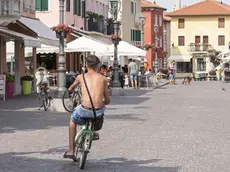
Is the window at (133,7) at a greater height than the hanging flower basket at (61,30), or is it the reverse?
the window at (133,7)

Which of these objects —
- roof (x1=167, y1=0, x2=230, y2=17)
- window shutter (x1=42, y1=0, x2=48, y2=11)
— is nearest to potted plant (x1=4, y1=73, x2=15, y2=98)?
window shutter (x1=42, y1=0, x2=48, y2=11)

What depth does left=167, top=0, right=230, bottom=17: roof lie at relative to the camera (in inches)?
4242

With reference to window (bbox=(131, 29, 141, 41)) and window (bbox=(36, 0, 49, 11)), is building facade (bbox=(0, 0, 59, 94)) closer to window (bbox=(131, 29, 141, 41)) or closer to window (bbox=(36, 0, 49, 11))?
window (bbox=(36, 0, 49, 11))

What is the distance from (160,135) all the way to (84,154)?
5176 millimetres

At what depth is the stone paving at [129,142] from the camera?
1115 centimetres

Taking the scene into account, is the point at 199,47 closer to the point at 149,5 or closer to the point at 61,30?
the point at 149,5

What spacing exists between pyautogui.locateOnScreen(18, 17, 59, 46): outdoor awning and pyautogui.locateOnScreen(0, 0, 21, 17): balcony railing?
3.24 m

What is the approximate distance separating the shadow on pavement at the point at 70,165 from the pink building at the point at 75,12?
4290 cm

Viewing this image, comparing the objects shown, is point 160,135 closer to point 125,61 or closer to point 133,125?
point 133,125

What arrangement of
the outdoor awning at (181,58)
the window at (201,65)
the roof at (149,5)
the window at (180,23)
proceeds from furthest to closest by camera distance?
the roof at (149,5)
the window at (180,23)
the outdoor awning at (181,58)
the window at (201,65)

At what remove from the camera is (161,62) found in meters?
116

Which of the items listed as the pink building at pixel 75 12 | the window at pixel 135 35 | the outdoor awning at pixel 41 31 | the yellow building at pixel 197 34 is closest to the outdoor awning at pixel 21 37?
the outdoor awning at pixel 41 31

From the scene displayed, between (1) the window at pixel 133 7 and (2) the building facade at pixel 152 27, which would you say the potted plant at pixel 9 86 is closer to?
(1) the window at pixel 133 7

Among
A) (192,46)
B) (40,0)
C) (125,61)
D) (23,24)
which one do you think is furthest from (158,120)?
(192,46)
